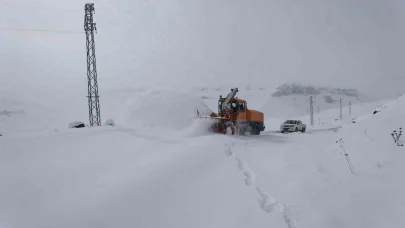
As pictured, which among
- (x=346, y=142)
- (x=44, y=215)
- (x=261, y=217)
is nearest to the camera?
(x=44, y=215)

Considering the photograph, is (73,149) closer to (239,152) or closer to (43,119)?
(239,152)

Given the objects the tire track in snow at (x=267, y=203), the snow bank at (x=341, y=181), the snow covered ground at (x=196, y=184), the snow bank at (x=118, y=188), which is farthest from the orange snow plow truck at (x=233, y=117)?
the tire track in snow at (x=267, y=203)

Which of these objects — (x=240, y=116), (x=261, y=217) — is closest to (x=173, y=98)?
(x=240, y=116)

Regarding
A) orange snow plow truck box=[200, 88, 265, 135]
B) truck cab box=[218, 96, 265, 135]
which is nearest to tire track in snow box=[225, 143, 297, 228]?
orange snow plow truck box=[200, 88, 265, 135]

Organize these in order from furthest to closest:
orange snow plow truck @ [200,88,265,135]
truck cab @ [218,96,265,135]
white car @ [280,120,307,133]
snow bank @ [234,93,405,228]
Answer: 1. white car @ [280,120,307,133]
2. truck cab @ [218,96,265,135]
3. orange snow plow truck @ [200,88,265,135]
4. snow bank @ [234,93,405,228]

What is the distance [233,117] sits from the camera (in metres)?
22.7

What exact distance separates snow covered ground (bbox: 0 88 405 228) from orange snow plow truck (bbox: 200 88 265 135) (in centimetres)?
751

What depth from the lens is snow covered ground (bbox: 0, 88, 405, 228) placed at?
6469 millimetres

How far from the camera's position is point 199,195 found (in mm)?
7812

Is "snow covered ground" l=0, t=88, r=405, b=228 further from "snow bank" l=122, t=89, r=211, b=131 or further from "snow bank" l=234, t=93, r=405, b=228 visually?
"snow bank" l=122, t=89, r=211, b=131

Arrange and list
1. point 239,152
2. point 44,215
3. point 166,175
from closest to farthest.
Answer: point 44,215, point 166,175, point 239,152

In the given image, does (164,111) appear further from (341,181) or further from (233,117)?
(341,181)

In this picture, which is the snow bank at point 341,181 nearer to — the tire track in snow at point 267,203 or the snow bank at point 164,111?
the tire track in snow at point 267,203

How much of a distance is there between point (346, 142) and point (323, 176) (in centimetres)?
423
